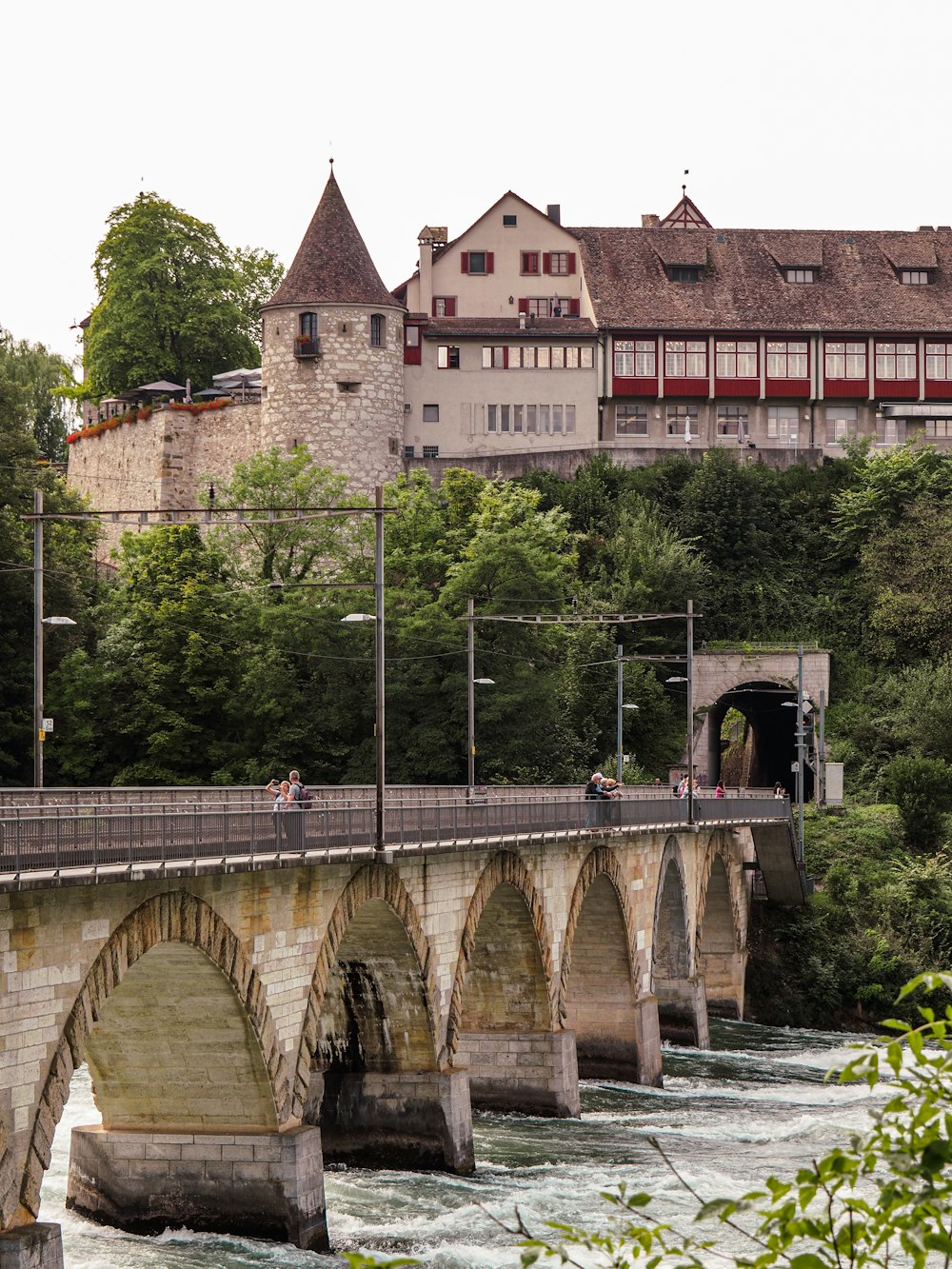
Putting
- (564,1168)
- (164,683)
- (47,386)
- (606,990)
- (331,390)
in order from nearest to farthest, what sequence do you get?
(564,1168)
(606,990)
(164,683)
(331,390)
(47,386)

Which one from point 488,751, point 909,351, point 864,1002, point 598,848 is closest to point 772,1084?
point 598,848

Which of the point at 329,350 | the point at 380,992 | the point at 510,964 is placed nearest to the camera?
the point at 380,992

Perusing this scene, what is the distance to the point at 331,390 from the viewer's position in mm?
83750

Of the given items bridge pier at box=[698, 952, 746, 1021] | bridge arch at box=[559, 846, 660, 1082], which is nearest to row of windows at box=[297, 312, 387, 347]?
bridge pier at box=[698, 952, 746, 1021]

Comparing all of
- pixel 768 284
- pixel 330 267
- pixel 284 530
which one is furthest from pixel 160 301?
pixel 768 284

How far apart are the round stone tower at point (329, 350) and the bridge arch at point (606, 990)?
36.2 m

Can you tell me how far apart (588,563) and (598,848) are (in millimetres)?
36669

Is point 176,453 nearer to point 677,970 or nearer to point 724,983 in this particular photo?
point 724,983

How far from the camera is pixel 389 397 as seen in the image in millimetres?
85562

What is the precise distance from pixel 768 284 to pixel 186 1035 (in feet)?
235

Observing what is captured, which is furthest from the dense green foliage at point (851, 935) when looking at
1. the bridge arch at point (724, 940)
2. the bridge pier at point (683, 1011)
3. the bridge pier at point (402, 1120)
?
the bridge pier at point (402, 1120)

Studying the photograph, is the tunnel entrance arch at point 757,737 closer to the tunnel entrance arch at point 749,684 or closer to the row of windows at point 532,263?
the tunnel entrance arch at point 749,684

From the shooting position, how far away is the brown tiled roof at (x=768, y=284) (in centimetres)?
9156

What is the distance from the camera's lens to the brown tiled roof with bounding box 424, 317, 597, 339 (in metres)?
88.8
